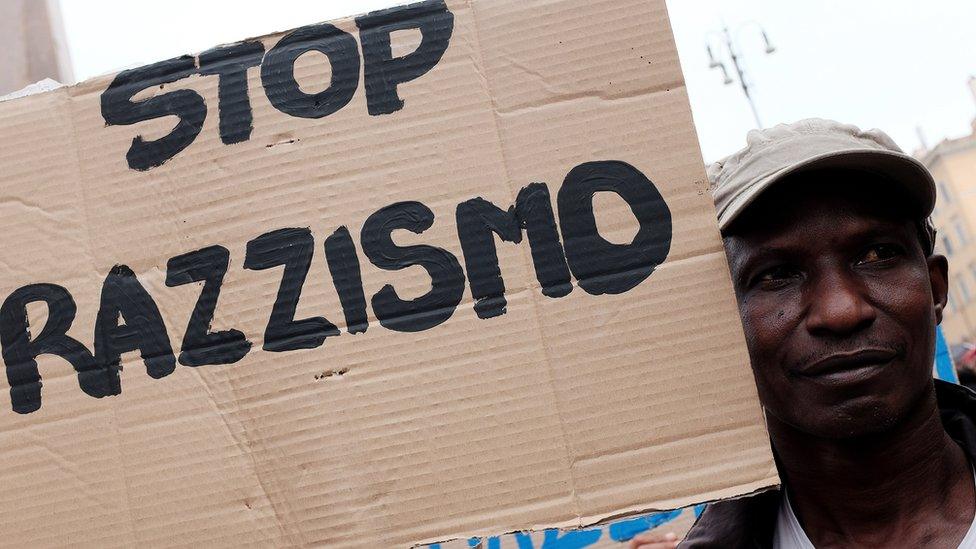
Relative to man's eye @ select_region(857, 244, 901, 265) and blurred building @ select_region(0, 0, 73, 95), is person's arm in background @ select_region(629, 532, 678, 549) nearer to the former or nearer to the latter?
man's eye @ select_region(857, 244, 901, 265)

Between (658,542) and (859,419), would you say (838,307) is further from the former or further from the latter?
(658,542)

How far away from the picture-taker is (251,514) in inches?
50.8

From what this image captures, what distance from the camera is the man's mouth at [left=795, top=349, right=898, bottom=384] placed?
4.29 ft

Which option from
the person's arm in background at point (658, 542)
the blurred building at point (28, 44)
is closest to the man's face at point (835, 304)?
the person's arm in background at point (658, 542)

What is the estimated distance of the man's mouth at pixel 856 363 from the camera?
4.29ft

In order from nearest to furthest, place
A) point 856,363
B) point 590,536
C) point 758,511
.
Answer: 1. point 856,363
2. point 758,511
3. point 590,536

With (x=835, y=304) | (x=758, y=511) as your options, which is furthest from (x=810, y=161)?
(x=758, y=511)

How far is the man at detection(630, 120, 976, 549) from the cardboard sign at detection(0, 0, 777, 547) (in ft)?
0.50

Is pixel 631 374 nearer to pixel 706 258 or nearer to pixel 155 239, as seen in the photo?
pixel 706 258

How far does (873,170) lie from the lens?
4.61 feet

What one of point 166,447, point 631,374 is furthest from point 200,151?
point 631,374

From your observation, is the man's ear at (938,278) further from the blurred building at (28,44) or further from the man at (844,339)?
the blurred building at (28,44)

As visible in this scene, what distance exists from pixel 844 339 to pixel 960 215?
40257mm

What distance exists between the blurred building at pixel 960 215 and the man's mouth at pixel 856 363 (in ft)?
123
